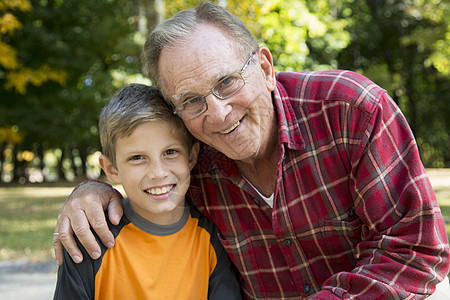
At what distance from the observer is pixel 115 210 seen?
6.89ft

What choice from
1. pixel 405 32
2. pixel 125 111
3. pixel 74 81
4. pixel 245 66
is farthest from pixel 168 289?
pixel 405 32

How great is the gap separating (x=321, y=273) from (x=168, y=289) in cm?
66

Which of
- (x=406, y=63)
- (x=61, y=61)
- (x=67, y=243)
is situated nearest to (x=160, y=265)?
(x=67, y=243)

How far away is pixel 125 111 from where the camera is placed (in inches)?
81.7

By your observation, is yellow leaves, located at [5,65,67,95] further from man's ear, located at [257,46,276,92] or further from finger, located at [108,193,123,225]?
man's ear, located at [257,46,276,92]

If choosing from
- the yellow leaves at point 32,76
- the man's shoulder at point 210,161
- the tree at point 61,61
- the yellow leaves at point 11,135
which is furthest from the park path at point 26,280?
the yellow leaves at point 11,135

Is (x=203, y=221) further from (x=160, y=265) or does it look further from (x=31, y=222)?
(x=31, y=222)

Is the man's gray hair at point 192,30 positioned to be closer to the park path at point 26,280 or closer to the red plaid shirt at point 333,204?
the red plaid shirt at point 333,204

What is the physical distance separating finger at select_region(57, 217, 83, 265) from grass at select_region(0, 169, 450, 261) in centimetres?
387

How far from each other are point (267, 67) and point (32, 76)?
13041mm

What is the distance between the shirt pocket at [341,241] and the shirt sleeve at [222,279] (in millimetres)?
457

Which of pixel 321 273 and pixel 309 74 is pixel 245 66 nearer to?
pixel 309 74

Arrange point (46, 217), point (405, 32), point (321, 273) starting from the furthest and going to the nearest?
point (405, 32)
point (46, 217)
point (321, 273)

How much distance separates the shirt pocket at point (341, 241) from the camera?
197 centimetres
